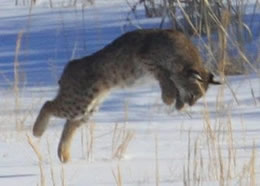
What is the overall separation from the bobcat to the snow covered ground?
129 mm

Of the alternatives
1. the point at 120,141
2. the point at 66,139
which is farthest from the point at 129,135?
the point at 66,139

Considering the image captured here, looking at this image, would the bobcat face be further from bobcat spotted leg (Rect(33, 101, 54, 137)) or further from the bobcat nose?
bobcat spotted leg (Rect(33, 101, 54, 137))

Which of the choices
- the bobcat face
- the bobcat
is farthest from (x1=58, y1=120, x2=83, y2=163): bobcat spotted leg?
the bobcat face

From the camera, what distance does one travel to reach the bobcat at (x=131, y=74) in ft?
18.2

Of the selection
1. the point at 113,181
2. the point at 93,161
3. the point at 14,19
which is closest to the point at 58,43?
the point at 14,19

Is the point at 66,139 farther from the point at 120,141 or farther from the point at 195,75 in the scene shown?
the point at 195,75

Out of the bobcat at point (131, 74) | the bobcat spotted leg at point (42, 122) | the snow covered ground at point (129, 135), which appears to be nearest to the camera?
the snow covered ground at point (129, 135)

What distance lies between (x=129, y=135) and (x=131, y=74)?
43 cm

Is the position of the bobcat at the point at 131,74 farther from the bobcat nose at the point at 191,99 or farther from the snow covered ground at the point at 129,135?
the snow covered ground at the point at 129,135

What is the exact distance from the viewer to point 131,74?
565 centimetres

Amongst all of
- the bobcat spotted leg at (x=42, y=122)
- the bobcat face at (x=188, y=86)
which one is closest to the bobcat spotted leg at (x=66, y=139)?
the bobcat spotted leg at (x=42, y=122)

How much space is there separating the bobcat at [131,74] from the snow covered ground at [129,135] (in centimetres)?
13

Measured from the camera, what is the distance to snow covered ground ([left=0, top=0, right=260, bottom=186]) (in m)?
4.60

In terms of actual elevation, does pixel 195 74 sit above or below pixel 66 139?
above
